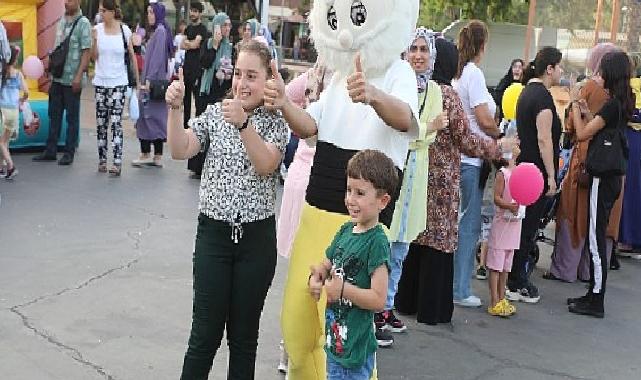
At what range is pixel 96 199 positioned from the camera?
8156 millimetres

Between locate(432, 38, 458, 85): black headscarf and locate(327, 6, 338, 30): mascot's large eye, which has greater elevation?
locate(327, 6, 338, 30): mascot's large eye

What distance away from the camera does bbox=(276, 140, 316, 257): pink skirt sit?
437 centimetres

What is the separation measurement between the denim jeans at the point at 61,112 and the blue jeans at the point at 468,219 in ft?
18.2

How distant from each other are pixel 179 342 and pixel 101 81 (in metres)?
5.25

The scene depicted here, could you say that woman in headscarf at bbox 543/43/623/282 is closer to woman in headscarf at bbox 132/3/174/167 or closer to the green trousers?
the green trousers

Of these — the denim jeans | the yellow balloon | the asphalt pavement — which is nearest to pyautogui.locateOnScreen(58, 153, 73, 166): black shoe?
the denim jeans

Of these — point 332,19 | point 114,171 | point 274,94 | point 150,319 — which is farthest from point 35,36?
point 274,94

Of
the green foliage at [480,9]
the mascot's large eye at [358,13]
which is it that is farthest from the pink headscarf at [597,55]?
the green foliage at [480,9]

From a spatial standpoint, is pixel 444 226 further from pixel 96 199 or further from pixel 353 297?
pixel 96 199

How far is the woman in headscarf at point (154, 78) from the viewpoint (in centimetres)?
968

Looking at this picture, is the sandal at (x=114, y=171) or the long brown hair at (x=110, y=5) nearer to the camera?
the long brown hair at (x=110, y=5)

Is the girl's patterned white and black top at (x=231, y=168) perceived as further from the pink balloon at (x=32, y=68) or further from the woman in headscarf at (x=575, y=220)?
the pink balloon at (x=32, y=68)

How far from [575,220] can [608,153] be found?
3.55 feet

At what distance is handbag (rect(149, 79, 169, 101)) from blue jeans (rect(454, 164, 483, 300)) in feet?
15.9
